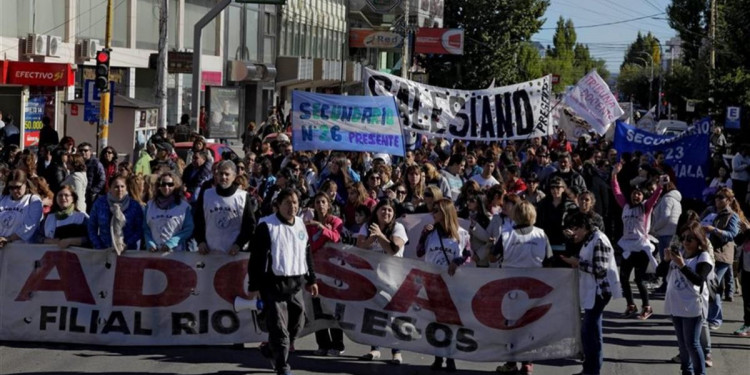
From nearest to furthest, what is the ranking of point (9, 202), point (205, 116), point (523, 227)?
point (523, 227), point (9, 202), point (205, 116)

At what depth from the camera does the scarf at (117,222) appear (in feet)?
38.1

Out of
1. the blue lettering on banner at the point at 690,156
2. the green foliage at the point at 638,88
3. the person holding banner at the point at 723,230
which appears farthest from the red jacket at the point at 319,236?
the green foliage at the point at 638,88

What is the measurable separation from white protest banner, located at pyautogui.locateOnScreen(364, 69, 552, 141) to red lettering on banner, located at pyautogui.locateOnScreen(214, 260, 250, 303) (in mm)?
10556

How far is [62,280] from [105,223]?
63cm

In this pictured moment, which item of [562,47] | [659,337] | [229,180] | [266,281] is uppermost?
[562,47]

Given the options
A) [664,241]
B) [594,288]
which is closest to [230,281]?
[594,288]

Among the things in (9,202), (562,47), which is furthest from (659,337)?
(562,47)

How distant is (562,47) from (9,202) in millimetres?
177386

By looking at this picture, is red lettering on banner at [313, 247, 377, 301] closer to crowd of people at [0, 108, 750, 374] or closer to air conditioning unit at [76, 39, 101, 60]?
crowd of people at [0, 108, 750, 374]

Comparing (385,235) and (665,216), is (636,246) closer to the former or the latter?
(665,216)

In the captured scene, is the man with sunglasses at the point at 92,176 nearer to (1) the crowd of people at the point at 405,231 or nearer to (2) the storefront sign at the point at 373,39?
(1) the crowd of people at the point at 405,231

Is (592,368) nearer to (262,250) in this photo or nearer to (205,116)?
(262,250)

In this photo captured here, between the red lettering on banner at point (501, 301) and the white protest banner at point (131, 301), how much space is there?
198cm

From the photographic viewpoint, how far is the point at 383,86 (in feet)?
70.2
